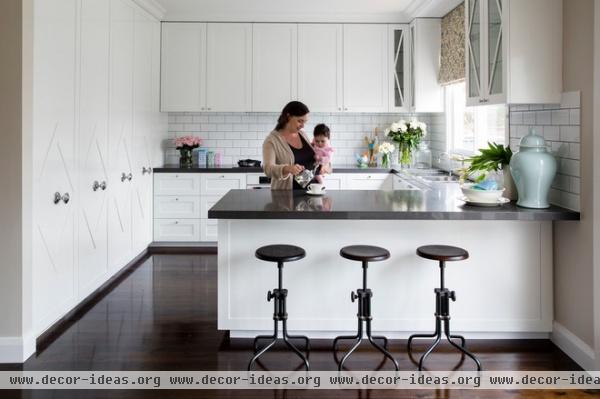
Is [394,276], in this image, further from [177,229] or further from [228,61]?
[228,61]

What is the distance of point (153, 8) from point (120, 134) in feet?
5.71

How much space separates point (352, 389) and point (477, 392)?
66 centimetres

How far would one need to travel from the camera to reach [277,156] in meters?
4.14

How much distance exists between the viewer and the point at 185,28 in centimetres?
Answer: 639

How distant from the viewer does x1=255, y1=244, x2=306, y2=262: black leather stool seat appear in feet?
9.84

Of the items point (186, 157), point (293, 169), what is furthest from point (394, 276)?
point (186, 157)

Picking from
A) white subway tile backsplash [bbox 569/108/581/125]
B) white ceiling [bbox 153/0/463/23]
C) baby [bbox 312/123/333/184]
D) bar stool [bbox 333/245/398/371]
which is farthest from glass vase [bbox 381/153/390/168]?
bar stool [bbox 333/245/398/371]

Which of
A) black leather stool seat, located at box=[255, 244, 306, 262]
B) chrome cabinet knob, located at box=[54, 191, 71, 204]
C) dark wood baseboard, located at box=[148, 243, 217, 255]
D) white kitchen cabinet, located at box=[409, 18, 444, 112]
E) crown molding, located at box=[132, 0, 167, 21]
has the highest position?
crown molding, located at box=[132, 0, 167, 21]

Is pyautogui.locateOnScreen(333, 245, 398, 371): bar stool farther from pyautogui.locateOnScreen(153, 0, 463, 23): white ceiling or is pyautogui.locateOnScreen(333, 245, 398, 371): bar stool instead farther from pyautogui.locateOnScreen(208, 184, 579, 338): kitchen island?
pyautogui.locateOnScreen(153, 0, 463, 23): white ceiling

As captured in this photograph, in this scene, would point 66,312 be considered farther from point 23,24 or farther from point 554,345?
point 554,345

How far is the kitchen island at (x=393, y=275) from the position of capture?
3.46m

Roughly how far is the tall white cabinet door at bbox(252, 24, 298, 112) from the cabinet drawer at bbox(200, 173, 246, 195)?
889 millimetres

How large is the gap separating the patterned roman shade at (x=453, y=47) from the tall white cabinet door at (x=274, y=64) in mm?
1726

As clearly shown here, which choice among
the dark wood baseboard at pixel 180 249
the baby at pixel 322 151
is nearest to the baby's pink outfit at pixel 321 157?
the baby at pixel 322 151
